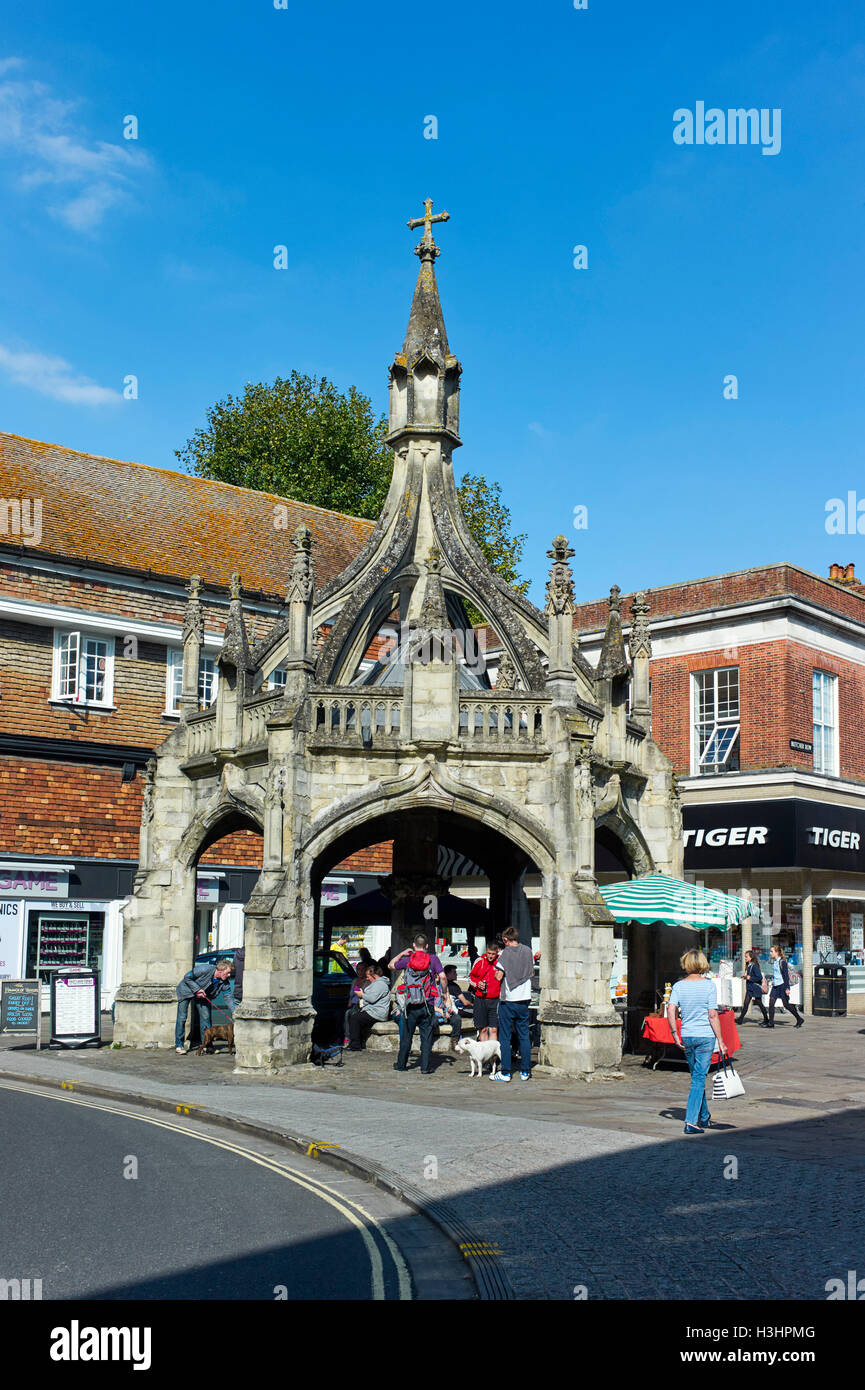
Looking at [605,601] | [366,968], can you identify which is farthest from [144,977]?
[605,601]

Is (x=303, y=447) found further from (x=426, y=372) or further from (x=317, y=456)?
(x=426, y=372)

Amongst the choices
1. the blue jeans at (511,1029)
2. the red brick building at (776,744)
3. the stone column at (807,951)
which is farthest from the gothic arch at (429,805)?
the stone column at (807,951)

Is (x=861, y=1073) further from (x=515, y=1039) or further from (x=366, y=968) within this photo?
(x=366, y=968)

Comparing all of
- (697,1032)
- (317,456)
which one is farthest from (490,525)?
(697,1032)

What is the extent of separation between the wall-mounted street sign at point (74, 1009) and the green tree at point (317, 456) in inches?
1043

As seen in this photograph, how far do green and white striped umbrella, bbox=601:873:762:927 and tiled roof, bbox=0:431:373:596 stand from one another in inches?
627

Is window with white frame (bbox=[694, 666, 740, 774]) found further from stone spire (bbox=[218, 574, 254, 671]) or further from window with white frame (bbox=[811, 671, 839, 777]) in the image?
stone spire (bbox=[218, 574, 254, 671])

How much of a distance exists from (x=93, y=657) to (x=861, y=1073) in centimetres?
1878

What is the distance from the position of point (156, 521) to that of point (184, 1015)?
53.9 feet

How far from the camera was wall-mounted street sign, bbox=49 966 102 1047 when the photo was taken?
65.2 ft

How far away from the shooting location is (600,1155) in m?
10.2

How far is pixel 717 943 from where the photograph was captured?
1203 inches

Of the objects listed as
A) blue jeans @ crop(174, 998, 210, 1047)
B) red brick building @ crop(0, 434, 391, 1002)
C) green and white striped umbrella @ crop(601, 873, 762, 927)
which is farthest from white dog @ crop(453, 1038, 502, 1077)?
red brick building @ crop(0, 434, 391, 1002)
